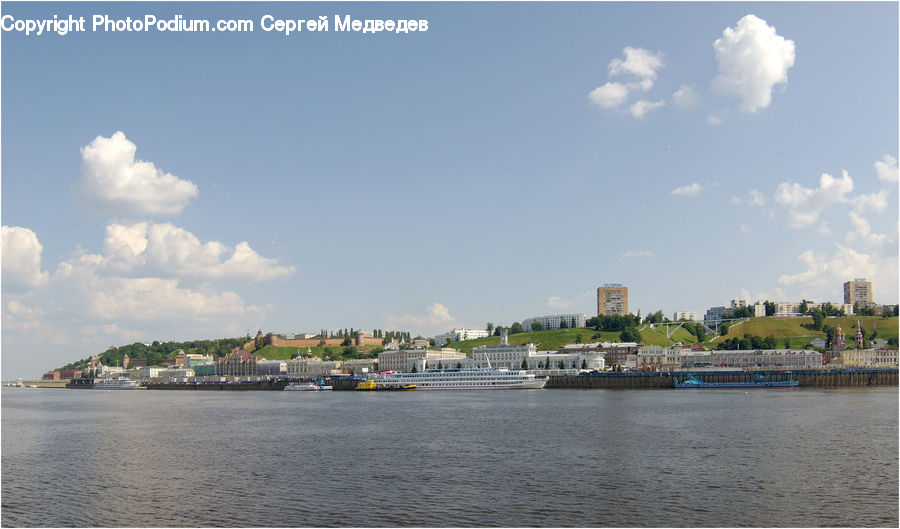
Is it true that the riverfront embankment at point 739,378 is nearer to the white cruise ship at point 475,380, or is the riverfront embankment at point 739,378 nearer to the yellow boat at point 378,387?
the white cruise ship at point 475,380

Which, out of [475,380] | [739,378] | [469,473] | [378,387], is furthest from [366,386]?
[469,473]

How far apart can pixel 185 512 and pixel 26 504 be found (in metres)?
9.33

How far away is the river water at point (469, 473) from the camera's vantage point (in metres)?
33.5

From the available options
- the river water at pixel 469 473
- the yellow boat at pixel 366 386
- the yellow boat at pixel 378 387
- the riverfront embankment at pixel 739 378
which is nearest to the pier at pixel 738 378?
the riverfront embankment at pixel 739 378

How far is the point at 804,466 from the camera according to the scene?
43812 mm

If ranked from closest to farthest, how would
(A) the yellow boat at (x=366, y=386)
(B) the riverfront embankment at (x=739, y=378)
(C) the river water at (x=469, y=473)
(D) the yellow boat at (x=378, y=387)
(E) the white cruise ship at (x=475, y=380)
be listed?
1. (C) the river water at (x=469, y=473)
2. (B) the riverfront embankment at (x=739, y=378)
3. (E) the white cruise ship at (x=475, y=380)
4. (D) the yellow boat at (x=378, y=387)
5. (A) the yellow boat at (x=366, y=386)

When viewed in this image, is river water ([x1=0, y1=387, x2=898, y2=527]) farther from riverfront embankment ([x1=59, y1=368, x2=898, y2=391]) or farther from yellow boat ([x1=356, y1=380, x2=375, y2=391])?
yellow boat ([x1=356, y1=380, x2=375, y2=391])

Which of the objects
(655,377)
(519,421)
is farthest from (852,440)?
(655,377)

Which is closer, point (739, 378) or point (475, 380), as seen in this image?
point (475, 380)

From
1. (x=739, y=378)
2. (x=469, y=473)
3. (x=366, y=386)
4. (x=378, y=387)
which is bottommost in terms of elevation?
(x=366, y=386)

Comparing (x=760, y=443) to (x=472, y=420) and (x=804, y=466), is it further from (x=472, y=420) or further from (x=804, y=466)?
(x=472, y=420)

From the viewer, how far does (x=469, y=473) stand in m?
42.6

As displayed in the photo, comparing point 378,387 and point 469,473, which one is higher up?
point 469,473

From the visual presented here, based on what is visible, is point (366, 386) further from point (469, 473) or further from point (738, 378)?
point (469, 473)
